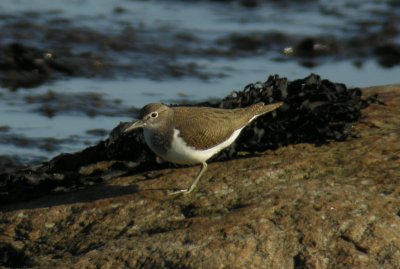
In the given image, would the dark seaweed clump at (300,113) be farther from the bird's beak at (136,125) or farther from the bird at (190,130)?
the bird's beak at (136,125)

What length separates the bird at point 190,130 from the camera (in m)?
6.84

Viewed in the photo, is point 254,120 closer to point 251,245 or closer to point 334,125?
point 334,125

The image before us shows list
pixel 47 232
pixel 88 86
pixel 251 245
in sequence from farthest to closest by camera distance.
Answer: pixel 88 86
pixel 47 232
pixel 251 245

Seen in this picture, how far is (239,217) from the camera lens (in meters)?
6.05

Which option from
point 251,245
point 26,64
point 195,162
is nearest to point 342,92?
point 195,162

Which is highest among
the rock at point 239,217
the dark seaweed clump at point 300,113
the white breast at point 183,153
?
the dark seaweed clump at point 300,113

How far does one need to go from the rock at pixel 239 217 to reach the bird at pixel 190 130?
7.0 inches

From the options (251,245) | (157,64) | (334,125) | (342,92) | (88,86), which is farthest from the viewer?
(157,64)

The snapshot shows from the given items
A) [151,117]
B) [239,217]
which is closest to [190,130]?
[151,117]

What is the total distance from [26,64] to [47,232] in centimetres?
658

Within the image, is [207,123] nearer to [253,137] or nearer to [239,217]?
[253,137]

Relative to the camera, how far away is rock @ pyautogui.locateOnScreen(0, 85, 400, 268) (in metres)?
5.78

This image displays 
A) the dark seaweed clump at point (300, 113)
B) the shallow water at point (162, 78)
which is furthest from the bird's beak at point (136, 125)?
the shallow water at point (162, 78)

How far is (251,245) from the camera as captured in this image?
5.81 metres
